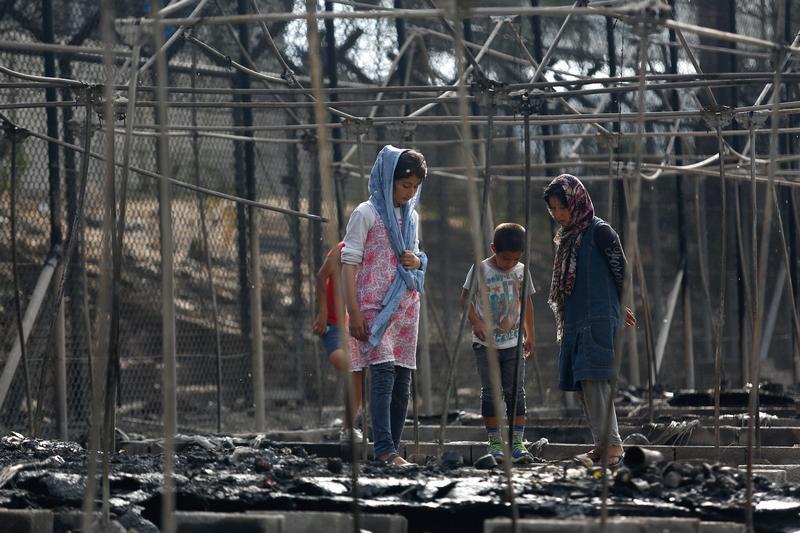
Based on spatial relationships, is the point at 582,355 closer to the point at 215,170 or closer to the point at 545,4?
the point at 215,170

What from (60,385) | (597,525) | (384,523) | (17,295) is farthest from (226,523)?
(60,385)

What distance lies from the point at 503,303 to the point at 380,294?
2.76 ft

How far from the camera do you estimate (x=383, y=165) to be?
662cm

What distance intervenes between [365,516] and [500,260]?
7.64 feet

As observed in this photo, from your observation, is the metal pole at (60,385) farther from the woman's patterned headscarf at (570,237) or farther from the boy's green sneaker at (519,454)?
the woman's patterned headscarf at (570,237)

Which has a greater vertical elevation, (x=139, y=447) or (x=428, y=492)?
(x=139, y=447)

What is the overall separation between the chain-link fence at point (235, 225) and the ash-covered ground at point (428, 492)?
1.61 m

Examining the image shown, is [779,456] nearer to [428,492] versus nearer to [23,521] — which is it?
[428,492]

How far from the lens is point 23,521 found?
5129 mm

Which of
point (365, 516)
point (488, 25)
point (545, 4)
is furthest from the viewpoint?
point (545, 4)

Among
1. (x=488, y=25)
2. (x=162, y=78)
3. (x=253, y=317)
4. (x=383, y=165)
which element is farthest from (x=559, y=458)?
(x=488, y=25)

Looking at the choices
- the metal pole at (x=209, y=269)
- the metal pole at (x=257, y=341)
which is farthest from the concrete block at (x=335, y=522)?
the metal pole at (x=257, y=341)

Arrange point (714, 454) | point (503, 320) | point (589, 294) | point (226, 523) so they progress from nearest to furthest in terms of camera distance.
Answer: point (226, 523)
point (589, 294)
point (714, 454)
point (503, 320)

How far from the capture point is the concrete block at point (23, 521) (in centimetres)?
511
